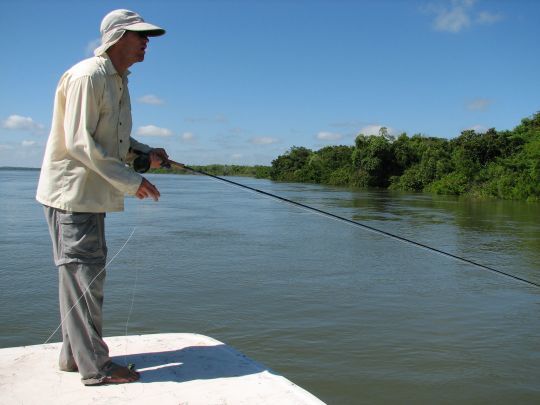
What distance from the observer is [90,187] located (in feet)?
8.54

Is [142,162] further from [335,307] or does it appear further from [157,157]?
[335,307]

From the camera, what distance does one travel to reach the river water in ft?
13.6

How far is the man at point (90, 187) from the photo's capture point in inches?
99.8

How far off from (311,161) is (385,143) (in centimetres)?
2112

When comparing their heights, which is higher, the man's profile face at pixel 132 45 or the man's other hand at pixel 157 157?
the man's profile face at pixel 132 45

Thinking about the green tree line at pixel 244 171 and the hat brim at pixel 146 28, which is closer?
the hat brim at pixel 146 28

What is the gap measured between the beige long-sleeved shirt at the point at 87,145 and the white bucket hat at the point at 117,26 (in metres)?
0.08

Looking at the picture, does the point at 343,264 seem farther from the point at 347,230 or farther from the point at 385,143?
the point at 385,143

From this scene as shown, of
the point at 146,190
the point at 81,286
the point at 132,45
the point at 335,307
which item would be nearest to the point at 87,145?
the point at 146,190

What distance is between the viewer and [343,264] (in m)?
8.77

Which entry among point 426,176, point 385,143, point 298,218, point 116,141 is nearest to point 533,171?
point 426,176

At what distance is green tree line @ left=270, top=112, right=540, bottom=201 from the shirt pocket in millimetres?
30613

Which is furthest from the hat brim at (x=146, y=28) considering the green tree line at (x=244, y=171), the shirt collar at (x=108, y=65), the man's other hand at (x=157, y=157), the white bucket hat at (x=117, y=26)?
the green tree line at (x=244, y=171)

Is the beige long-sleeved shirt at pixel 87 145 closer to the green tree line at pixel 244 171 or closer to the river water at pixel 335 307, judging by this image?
the river water at pixel 335 307
